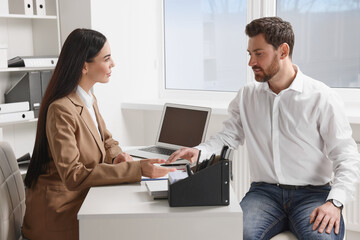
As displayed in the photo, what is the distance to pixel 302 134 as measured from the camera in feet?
7.13

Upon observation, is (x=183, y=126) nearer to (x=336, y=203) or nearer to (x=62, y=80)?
(x=62, y=80)

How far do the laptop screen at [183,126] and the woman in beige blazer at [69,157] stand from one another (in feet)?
1.98

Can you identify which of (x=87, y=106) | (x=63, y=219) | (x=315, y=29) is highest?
(x=315, y=29)

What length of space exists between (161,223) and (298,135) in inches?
32.3

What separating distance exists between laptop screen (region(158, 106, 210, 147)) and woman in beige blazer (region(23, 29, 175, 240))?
60 centimetres

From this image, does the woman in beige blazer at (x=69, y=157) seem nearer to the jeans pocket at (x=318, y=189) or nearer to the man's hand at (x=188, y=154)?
the man's hand at (x=188, y=154)

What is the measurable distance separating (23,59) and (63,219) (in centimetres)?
161

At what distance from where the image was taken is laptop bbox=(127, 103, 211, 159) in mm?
2535

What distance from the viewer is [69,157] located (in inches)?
74.1

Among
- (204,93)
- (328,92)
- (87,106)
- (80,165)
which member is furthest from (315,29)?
(80,165)

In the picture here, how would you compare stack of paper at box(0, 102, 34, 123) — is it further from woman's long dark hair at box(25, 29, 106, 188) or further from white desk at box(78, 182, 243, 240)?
white desk at box(78, 182, 243, 240)

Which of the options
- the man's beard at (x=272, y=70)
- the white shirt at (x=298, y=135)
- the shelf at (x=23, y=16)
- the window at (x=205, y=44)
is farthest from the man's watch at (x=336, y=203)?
the shelf at (x=23, y=16)

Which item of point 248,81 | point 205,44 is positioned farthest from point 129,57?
point 248,81

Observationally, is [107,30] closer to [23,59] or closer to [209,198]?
[23,59]
